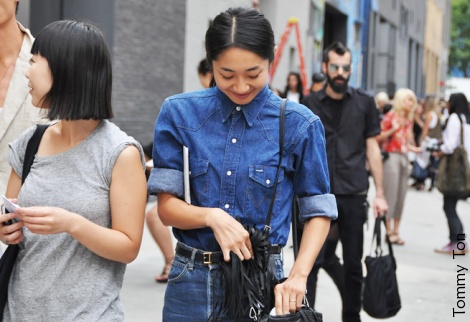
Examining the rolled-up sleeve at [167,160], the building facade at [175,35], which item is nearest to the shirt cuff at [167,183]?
the rolled-up sleeve at [167,160]

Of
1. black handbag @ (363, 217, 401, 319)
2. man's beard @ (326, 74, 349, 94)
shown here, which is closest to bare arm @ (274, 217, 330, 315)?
black handbag @ (363, 217, 401, 319)

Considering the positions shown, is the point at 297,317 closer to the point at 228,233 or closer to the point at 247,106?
the point at 228,233

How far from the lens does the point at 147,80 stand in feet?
47.4

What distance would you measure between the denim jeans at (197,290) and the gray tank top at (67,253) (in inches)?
9.8

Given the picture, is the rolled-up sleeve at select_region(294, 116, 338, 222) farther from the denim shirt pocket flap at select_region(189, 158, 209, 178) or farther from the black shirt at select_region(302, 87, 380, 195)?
the black shirt at select_region(302, 87, 380, 195)

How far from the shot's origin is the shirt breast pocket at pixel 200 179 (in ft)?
10.2

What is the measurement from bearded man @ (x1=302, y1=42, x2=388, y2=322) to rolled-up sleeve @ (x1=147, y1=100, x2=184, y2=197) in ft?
10.6

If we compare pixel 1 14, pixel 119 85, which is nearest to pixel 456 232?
pixel 119 85

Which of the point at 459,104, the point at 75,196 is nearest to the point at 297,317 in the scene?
the point at 75,196

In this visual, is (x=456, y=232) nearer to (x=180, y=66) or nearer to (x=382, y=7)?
(x=180, y=66)

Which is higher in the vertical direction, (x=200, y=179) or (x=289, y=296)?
(x=200, y=179)

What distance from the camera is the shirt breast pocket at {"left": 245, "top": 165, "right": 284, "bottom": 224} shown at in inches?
121

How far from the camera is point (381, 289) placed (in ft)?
19.7

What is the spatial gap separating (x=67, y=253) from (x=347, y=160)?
3.65m
